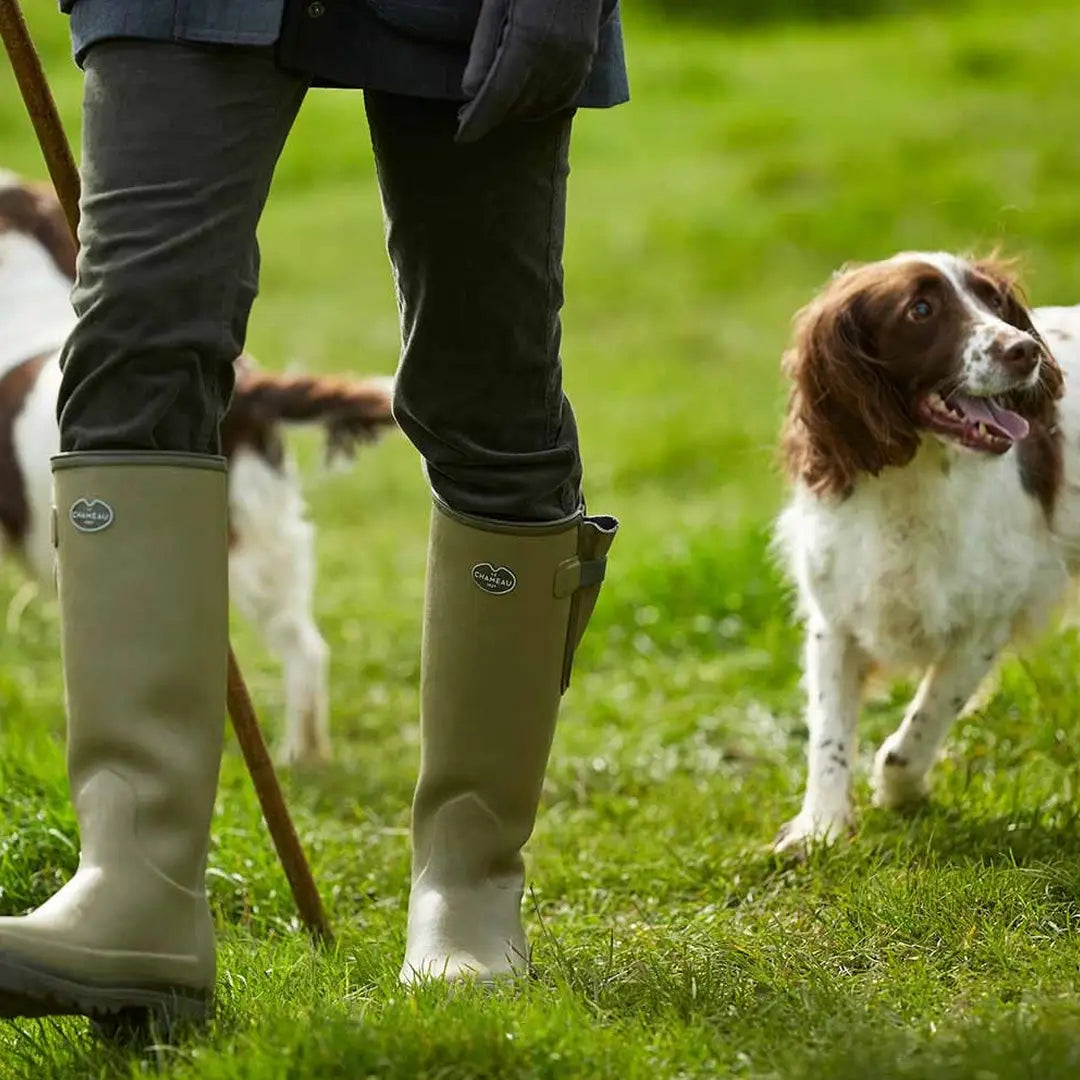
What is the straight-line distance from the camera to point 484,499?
2770 millimetres

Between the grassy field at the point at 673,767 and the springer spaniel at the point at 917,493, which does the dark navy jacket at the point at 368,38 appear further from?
the springer spaniel at the point at 917,493

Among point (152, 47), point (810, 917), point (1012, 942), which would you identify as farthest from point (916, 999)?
point (152, 47)

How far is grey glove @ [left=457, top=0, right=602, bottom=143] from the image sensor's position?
2.34 metres

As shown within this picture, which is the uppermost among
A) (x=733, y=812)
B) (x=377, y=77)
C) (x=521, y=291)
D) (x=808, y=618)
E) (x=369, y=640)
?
(x=377, y=77)

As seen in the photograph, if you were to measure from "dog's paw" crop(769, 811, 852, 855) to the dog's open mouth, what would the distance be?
0.79 m

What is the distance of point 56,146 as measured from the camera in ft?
9.40

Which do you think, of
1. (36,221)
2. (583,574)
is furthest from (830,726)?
(36,221)

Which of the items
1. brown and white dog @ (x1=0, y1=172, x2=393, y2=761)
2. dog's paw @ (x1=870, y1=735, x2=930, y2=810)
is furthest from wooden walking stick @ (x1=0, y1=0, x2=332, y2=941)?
brown and white dog @ (x1=0, y1=172, x2=393, y2=761)

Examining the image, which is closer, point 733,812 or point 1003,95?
point 733,812

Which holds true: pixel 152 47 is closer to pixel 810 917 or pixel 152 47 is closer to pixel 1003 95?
pixel 810 917

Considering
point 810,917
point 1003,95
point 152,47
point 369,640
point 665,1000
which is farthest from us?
point 1003,95

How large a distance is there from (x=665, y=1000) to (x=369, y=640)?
4.15 metres

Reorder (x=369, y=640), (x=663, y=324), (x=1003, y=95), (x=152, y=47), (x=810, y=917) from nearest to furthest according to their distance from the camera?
1. (x=152, y=47)
2. (x=810, y=917)
3. (x=369, y=640)
4. (x=663, y=324)
5. (x=1003, y=95)

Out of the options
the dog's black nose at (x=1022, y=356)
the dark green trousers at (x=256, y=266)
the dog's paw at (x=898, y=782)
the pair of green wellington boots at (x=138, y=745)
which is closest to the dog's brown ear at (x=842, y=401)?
the dog's black nose at (x=1022, y=356)
